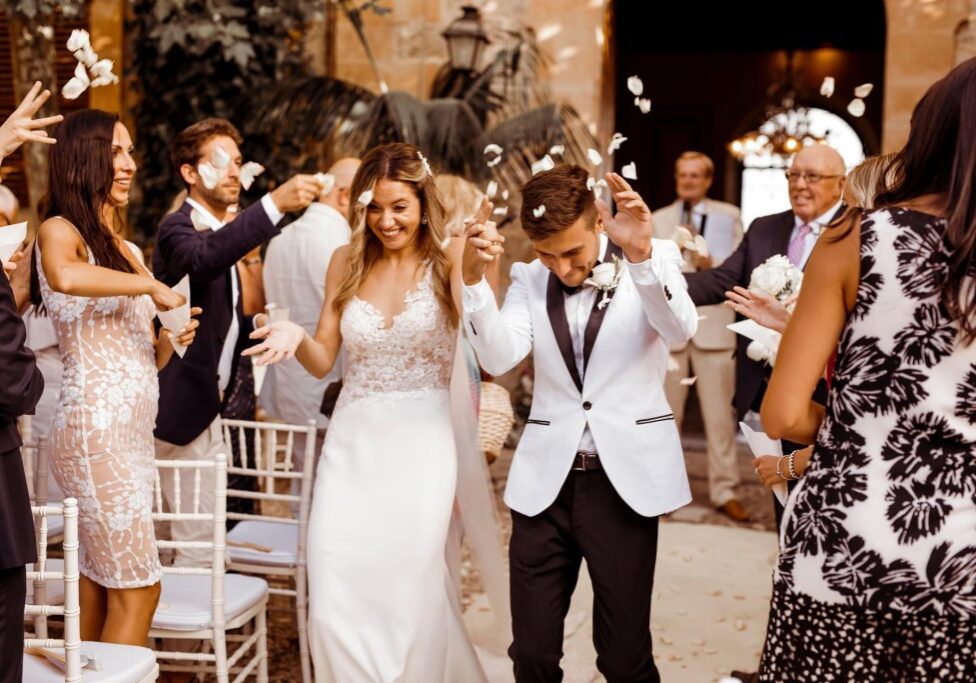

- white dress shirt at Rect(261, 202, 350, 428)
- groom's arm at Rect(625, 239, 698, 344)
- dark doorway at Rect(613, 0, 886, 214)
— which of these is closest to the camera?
groom's arm at Rect(625, 239, 698, 344)

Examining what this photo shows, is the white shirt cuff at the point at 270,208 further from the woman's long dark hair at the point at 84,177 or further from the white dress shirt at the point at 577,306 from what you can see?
the white dress shirt at the point at 577,306

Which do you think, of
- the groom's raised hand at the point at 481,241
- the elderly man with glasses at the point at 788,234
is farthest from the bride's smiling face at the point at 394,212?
the elderly man with glasses at the point at 788,234

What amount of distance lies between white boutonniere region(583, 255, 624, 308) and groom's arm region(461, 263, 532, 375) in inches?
8.7

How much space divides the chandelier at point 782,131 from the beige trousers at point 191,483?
1064cm

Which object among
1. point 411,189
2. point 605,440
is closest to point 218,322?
point 411,189

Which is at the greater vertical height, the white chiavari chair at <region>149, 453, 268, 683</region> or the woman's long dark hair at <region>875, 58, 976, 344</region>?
the woman's long dark hair at <region>875, 58, 976, 344</region>

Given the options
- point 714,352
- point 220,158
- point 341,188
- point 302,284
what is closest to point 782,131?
point 714,352

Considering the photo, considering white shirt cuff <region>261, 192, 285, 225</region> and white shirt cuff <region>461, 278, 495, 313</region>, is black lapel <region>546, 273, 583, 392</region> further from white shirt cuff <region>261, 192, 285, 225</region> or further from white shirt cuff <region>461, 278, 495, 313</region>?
white shirt cuff <region>261, 192, 285, 225</region>

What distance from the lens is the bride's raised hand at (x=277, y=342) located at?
2.97 m

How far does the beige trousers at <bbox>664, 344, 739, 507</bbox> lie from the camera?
6.55 meters

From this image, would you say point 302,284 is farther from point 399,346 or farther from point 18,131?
point 18,131

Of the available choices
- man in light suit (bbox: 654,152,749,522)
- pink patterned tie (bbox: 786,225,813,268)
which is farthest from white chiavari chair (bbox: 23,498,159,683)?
man in light suit (bbox: 654,152,749,522)

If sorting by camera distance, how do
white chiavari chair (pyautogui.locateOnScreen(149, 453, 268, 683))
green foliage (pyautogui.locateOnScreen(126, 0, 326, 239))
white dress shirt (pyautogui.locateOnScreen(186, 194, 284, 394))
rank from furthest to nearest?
green foliage (pyautogui.locateOnScreen(126, 0, 326, 239)) < white dress shirt (pyautogui.locateOnScreen(186, 194, 284, 394)) < white chiavari chair (pyautogui.locateOnScreen(149, 453, 268, 683))

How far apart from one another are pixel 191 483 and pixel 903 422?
2.82 m
